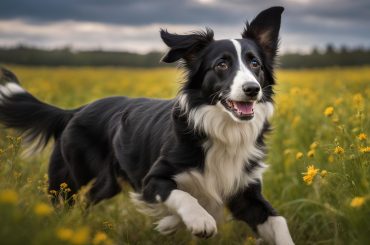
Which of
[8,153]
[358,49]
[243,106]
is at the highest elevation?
[243,106]

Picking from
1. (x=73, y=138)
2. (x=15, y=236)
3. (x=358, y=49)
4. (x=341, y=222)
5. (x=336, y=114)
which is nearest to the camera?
(x=15, y=236)

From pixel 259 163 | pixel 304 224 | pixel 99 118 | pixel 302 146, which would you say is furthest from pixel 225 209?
pixel 302 146

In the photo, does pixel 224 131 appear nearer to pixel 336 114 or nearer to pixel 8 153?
pixel 8 153

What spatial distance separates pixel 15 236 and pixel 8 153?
74.7 inches

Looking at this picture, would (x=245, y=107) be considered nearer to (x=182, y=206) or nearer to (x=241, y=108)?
(x=241, y=108)

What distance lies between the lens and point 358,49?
3912cm

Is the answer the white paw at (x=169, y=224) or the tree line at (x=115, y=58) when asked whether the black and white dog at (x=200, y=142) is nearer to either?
the white paw at (x=169, y=224)

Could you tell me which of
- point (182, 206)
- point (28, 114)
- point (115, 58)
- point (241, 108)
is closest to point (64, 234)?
point (182, 206)

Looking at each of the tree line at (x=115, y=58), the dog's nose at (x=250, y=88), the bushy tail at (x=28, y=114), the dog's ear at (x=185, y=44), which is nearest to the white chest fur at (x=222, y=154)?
the dog's nose at (x=250, y=88)

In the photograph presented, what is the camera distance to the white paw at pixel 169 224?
393 cm

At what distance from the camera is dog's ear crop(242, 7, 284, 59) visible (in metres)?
4.53

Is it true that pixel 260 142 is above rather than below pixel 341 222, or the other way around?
above

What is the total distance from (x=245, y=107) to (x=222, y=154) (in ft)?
1.57

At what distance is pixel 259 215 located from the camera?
13.2 feet
